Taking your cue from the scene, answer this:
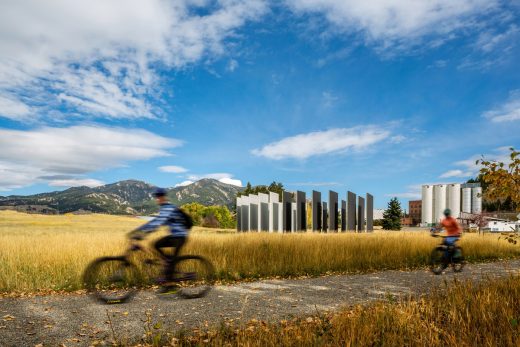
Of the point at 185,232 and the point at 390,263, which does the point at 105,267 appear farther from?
the point at 390,263

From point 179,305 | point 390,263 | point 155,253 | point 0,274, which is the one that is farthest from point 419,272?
point 0,274

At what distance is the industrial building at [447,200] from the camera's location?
65312 millimetres

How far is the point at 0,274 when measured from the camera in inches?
442

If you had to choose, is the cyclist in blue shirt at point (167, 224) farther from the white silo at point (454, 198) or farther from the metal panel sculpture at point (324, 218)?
the white silo at point (454, 198)

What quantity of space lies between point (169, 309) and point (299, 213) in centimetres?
2024

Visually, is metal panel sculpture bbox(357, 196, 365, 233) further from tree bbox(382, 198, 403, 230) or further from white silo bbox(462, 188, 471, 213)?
white silo bbox(462, 188, 471, 213)

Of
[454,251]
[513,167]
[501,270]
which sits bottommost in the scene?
[501,270]

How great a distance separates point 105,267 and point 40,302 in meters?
2.33

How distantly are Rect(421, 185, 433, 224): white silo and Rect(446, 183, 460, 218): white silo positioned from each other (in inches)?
146

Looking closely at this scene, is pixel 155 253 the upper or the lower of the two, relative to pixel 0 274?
upper

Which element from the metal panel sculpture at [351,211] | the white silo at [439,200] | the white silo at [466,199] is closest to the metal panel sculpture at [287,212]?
the metal panel sculpture at [351,211]

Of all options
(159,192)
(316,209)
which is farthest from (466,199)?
(159,192)

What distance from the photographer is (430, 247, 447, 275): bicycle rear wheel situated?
1298 centimetres

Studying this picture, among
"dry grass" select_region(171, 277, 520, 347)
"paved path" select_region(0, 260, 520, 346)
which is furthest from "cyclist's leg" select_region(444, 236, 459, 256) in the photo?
"dry grass" select_region(171, 277, 520, 347)
